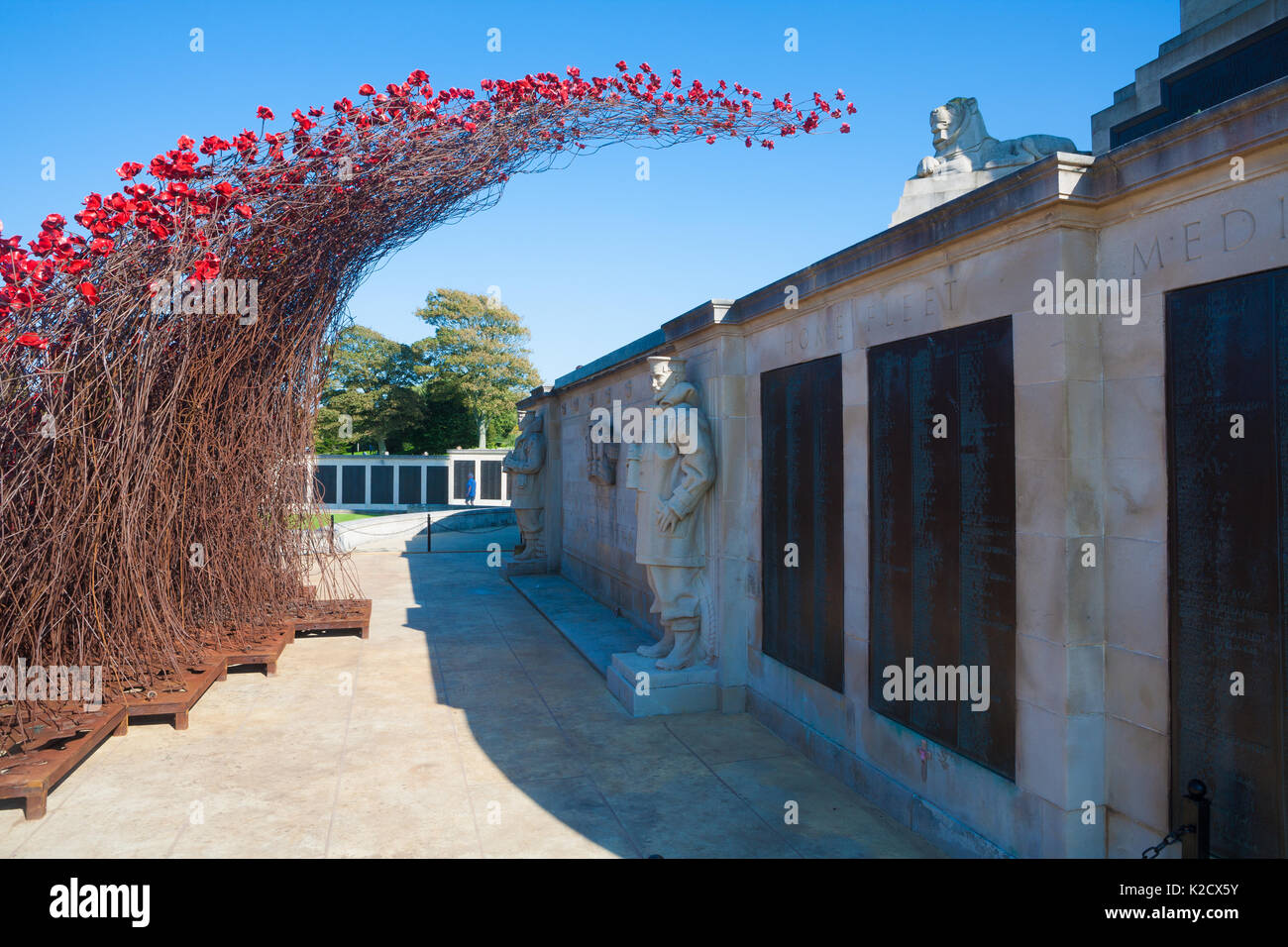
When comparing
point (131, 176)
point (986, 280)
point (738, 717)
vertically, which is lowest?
point (738, 717)

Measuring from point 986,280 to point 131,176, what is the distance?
5.68m

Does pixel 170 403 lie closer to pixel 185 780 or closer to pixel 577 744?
pixel 185 780

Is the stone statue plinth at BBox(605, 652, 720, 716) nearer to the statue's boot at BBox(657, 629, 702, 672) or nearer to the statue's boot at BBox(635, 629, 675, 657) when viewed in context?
the statue's boot at BBox(657, 629, 702, 672)

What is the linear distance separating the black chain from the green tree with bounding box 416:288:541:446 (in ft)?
125

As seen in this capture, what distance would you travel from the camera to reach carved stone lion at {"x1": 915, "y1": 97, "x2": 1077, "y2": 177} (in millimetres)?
6500

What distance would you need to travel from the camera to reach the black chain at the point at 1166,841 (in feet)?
10.2

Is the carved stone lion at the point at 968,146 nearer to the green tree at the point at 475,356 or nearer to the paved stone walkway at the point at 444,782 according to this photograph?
the paved stone walkway at the point at 444,782

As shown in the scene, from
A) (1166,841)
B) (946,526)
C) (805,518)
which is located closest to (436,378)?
(805,518)

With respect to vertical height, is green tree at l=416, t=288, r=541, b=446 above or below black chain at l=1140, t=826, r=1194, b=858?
above

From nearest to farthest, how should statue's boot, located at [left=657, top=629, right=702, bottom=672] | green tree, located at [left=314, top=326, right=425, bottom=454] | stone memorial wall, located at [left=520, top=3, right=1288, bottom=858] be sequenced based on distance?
stone memorial wall, located at [left=520, top=3, right=1288, bottom=858], statue's boot, located at [left=657, top=629, right=702, bottom=672], green tree, located at [left=314, top=326, right=425, bottom=454]

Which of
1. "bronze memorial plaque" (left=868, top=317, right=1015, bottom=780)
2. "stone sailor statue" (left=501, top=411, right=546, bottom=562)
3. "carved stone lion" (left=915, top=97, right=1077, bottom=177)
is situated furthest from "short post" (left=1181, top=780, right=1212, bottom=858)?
"stone sailor statue" (left=501, top=411, right=546, bottom=562)

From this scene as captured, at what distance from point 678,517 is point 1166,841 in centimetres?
401
